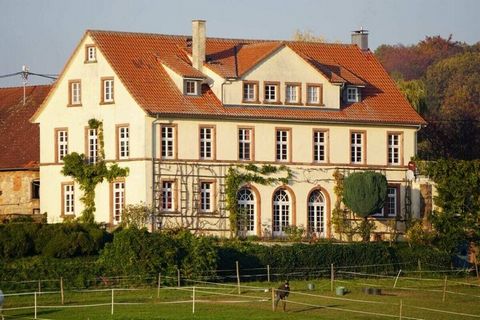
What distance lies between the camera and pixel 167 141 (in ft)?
265

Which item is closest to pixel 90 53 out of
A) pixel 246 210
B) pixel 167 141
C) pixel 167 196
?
pixel 167 141

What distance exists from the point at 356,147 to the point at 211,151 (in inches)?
282

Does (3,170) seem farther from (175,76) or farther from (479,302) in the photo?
(479,302)

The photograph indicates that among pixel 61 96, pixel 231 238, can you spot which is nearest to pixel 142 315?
pixel 231 238

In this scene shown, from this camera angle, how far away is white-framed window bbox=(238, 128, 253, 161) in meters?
82.4

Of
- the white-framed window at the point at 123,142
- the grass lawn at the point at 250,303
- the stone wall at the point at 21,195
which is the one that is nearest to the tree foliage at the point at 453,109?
the stone wall at the point at 21,195

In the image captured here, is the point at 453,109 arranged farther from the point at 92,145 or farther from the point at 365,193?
the point at 92,145

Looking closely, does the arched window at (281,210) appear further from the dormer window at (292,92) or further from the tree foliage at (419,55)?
the tree foliage at (419,55)

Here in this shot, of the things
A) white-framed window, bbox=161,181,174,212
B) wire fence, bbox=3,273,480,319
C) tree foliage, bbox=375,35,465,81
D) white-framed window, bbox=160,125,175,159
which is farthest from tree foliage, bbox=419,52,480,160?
wire fence, bbox=3,273,480,319

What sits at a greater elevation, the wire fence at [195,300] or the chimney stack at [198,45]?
the chimney stack at [198,45]

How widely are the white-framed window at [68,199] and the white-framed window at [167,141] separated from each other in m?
4.94

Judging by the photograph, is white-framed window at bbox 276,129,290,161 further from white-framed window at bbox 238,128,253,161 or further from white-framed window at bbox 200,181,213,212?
white-framed window at bbox 200,181,213,212

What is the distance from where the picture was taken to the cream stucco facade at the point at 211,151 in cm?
8025

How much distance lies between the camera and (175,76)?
269 ft
